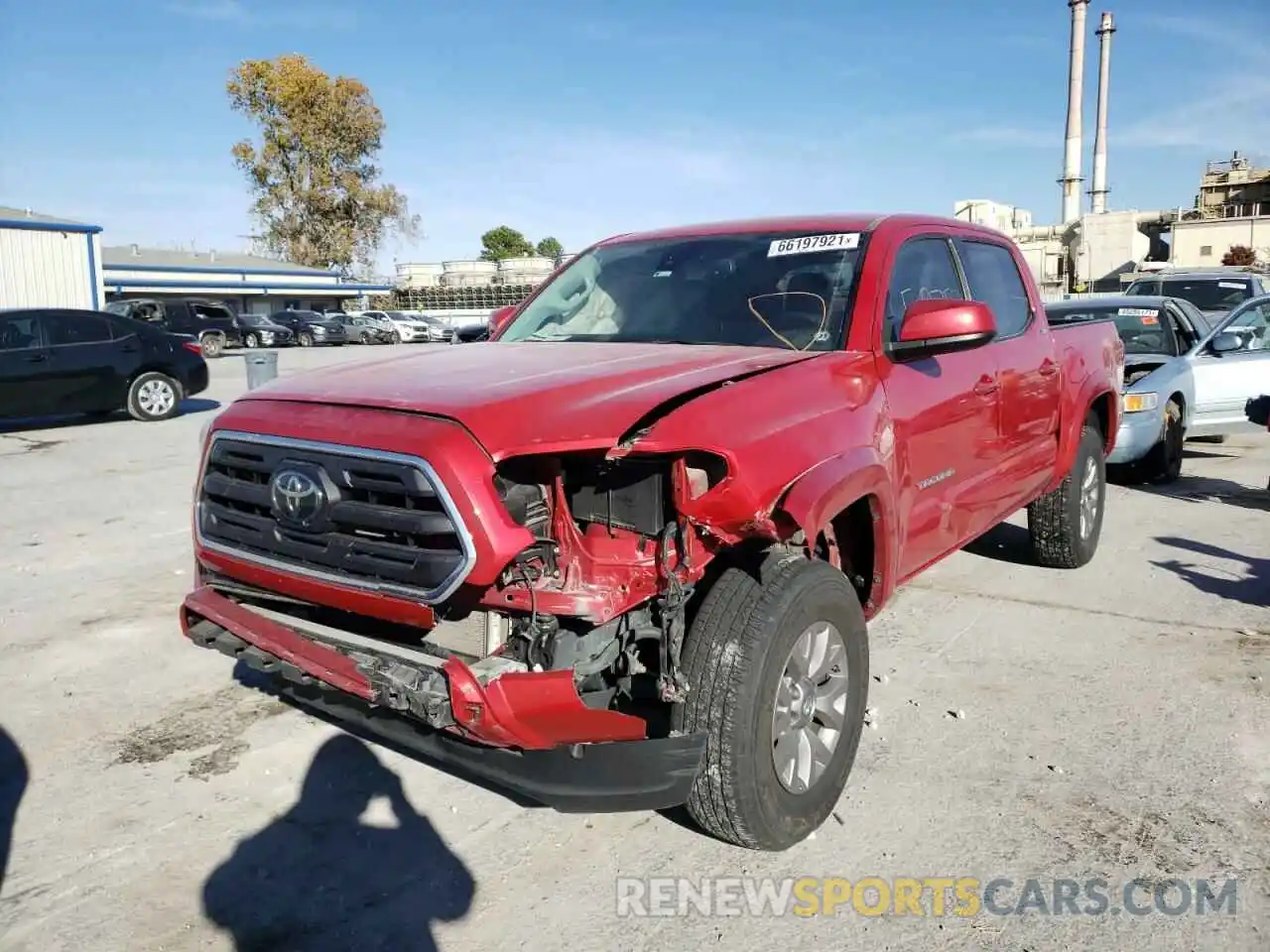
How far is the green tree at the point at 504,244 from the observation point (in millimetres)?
115012

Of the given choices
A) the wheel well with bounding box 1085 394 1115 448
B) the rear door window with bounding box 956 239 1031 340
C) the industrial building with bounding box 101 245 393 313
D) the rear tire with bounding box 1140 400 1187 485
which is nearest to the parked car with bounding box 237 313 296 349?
the industrial building with bounding box 101 245 393 313

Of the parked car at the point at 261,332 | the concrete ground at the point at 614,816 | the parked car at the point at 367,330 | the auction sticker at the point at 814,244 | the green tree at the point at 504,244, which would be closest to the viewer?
the concrete ground at the point at 614,816

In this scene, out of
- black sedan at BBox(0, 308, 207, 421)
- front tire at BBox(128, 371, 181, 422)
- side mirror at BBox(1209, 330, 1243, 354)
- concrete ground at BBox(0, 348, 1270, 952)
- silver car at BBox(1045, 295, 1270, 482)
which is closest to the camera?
concrete ground at BBox(0, 348, 1270, 952)

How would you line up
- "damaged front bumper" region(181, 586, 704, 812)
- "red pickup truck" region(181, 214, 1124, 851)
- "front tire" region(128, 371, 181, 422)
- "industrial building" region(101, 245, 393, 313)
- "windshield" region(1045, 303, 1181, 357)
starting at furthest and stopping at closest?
"industrial building" region(101, 245, 393, 313), "front tire" region(128, 371, 181, 422), "windshield" region(1045, 303, 1181, 357), "red pickup truck" region(181, 214, 1124, 851), "damaged front bumper" region(181, 586, 704, 812)

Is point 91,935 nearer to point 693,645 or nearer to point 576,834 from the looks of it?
point 576,834

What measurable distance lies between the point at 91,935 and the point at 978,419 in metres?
3.70

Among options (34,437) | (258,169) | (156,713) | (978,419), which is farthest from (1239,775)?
(258,169)

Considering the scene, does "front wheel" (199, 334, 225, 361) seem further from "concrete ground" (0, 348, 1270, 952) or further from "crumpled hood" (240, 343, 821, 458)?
"crumpled hood" (240, 343, 821, 458)

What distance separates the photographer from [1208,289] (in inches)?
625

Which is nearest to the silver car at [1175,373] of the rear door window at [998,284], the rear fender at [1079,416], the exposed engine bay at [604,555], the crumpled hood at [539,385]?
the rear fender at [1079,416]

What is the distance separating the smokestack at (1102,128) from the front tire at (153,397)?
75.7 meters

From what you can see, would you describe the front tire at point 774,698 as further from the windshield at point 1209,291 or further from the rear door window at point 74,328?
the windshield at point 1209,291

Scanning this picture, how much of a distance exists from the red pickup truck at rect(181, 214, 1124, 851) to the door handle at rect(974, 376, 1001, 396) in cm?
63

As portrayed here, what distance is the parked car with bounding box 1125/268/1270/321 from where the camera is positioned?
50.1ft
